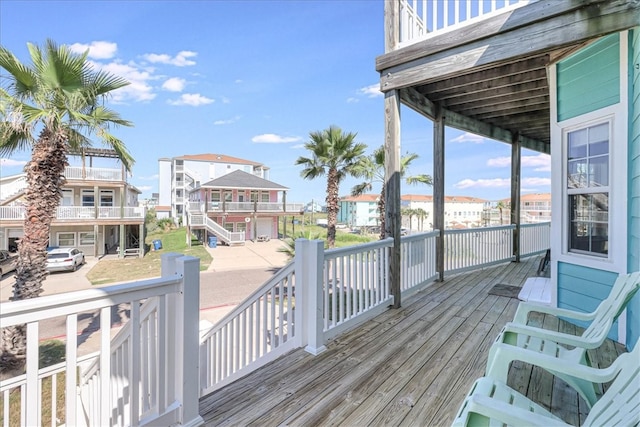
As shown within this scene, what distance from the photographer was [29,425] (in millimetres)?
1137

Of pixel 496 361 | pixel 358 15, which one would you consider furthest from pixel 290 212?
pixel 496 361

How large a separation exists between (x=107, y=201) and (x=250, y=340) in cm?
2005

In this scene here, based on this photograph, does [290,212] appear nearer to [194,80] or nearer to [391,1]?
[194,80]

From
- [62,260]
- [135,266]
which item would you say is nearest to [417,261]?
[135,266]

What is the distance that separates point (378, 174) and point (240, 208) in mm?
13906

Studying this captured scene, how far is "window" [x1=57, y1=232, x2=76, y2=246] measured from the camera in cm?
1703

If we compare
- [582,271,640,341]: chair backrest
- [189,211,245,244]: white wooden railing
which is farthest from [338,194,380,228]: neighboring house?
[582,271,640,341]: chair backrest

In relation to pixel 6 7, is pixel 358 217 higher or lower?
lower

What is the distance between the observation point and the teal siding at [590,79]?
2768 mm

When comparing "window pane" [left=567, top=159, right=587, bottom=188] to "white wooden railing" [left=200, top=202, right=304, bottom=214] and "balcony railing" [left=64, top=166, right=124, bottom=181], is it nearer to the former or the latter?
"balcony railing" [left=64, top=166, right=124, bottom=181]

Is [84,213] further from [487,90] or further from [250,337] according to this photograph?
[487,90]

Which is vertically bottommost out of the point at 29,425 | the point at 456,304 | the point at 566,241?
the point at 456,304

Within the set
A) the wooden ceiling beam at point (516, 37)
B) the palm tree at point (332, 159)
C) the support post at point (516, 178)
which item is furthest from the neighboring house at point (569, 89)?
the palm tree at point (332, 159)

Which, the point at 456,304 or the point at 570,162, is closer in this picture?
the point at 570,162
